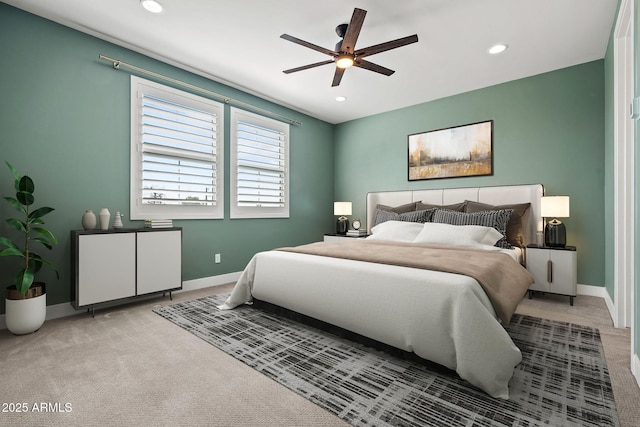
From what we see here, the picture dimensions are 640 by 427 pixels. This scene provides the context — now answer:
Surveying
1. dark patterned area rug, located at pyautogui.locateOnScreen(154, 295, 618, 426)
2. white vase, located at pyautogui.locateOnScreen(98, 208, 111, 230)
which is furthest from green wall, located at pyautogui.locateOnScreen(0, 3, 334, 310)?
dark patterned area rug, located at pyautogui.locateOnScreen(154, 295, 618, 426)

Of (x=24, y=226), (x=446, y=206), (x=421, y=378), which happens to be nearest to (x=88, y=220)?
(x=24, y=226)

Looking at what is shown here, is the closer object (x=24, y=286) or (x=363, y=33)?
(x=24, y=286)

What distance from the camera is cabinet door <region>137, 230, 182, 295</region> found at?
3.05 m

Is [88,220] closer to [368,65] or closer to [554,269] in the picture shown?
[368,65]

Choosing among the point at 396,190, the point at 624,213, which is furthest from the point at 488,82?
the point at 624,213

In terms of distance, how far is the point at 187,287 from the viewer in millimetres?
3686

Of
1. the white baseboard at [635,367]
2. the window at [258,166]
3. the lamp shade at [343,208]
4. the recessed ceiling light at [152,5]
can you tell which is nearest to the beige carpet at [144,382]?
the white baseboard at [635,367]

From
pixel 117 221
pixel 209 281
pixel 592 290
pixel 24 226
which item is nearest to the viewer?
pixel 24 226

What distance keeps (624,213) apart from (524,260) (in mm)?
1069

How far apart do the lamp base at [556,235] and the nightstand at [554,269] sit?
0.09 meters

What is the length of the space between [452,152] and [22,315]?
4971mm

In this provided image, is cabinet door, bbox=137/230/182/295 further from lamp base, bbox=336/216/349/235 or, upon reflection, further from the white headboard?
the white headboard

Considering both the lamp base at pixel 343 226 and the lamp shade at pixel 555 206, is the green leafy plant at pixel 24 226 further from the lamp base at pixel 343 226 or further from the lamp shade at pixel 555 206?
the lamp shade at pixel 555 206

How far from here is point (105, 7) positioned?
8.36ft
